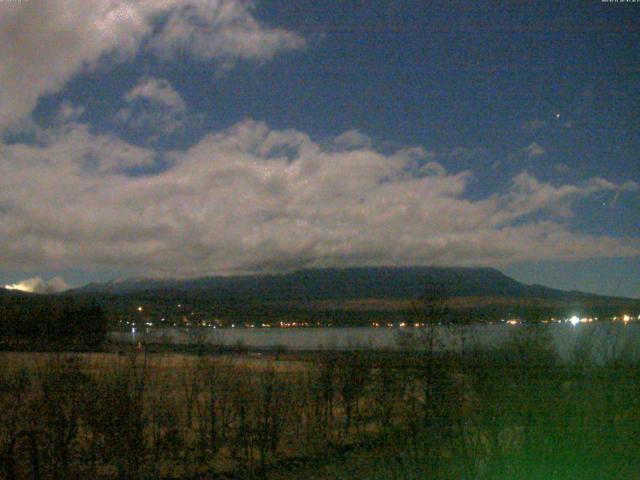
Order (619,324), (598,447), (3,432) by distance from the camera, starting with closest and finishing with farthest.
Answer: (598,447) < (619,324) < (3,432)

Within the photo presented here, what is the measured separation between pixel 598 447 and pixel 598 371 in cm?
137

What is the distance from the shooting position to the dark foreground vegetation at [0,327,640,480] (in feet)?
22.2

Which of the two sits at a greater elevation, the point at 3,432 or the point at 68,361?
the point at 68,361

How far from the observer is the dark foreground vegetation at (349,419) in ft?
22.2

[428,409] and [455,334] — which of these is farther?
[455,334]

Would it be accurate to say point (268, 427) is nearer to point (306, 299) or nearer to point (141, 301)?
point (141, 301)

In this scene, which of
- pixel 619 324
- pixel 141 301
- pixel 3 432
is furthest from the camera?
pixel 141 301

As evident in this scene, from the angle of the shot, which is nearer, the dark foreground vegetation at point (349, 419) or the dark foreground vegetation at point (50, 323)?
the dark foreground vegetation at point (349, 419)

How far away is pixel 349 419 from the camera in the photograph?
16359mm

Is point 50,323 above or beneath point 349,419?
above

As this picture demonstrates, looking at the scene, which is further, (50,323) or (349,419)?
(50,323)

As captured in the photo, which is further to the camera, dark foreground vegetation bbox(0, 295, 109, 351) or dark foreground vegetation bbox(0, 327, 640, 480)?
dark foreground vegetation bbox(0, 295, 109, 351)

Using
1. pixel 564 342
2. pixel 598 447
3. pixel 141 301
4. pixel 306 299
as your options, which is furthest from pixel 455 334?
pixel 306 299

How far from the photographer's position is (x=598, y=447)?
6.66 meters
